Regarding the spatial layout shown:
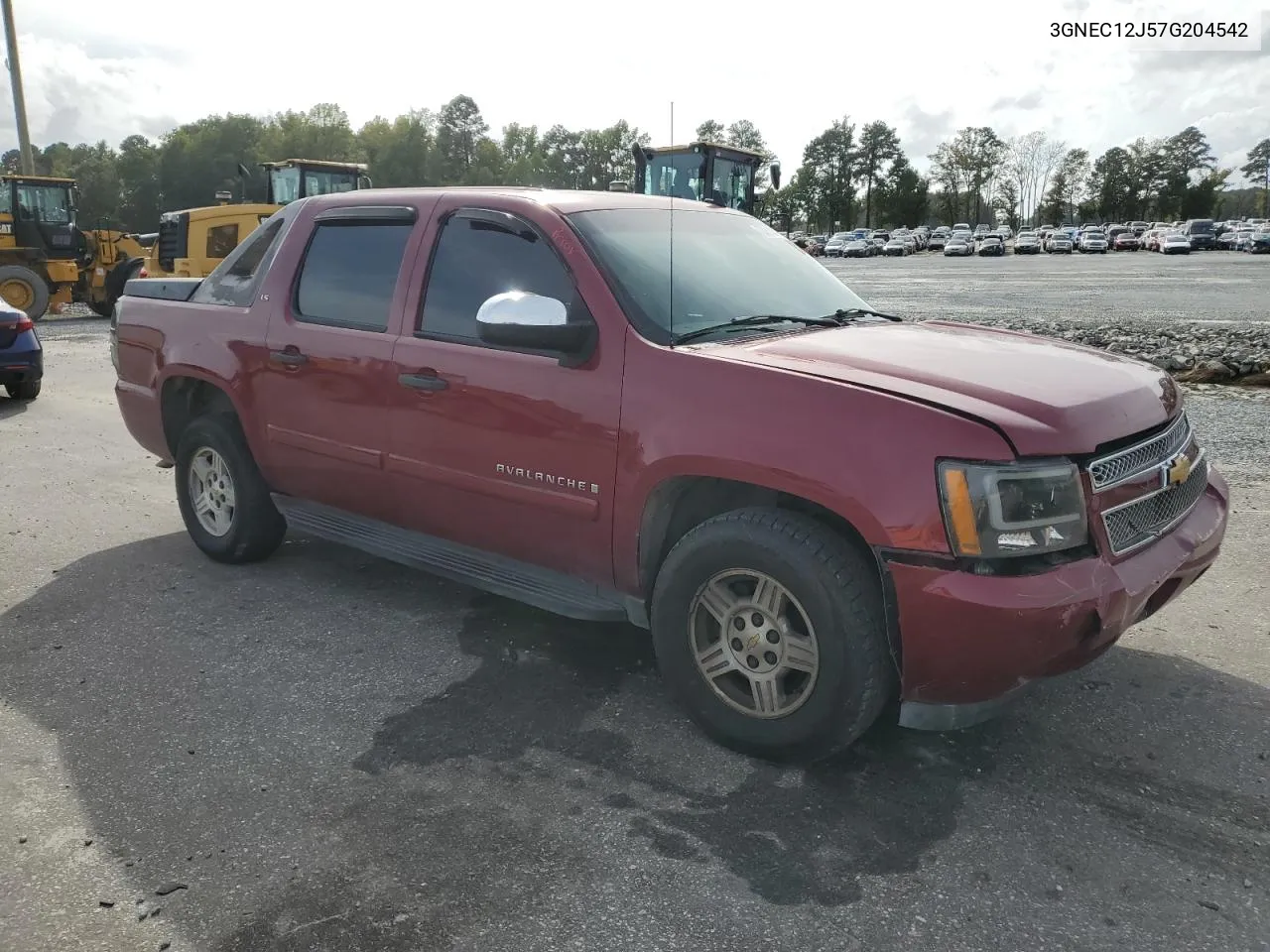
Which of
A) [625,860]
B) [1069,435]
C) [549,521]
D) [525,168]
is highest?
[525,168]

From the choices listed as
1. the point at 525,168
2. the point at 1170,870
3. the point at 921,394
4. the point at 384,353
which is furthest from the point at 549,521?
the point at 525,168

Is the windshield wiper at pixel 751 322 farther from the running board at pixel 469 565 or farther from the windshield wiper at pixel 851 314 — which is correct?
the running board at pixel 469 565

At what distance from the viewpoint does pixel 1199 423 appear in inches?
309

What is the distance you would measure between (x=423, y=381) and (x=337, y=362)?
0.58m

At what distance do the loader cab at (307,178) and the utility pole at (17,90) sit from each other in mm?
15014

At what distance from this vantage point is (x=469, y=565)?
3990mm

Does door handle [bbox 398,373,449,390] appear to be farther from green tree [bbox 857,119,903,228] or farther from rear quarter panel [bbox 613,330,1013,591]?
green tree [bbox 857,119,903,228]

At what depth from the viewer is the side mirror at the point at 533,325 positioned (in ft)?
11.1

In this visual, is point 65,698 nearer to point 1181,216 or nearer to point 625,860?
point 625,860

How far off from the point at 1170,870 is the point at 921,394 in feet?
4.66

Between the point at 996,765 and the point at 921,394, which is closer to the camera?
the point at 921,394

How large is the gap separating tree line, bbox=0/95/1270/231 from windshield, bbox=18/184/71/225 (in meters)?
74.3

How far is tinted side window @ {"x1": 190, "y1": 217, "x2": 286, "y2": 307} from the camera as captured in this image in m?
4.84

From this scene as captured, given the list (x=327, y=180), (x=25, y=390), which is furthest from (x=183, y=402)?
(x=327, y=180)
